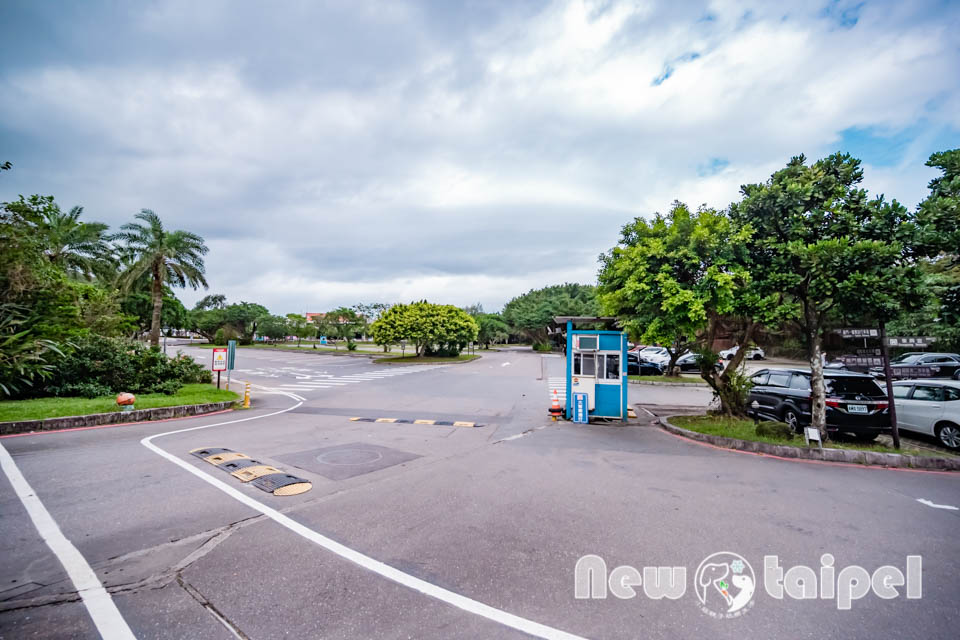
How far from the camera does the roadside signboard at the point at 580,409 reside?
11531 mm

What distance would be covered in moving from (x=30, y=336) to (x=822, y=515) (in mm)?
9677

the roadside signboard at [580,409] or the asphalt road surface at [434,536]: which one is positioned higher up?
the roadside signboard at [580,409]

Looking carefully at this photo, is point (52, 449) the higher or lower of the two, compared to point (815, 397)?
lower

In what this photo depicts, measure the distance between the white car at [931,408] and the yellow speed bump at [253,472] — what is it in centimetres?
1256

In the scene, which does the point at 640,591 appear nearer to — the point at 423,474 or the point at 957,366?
the point at 423,474

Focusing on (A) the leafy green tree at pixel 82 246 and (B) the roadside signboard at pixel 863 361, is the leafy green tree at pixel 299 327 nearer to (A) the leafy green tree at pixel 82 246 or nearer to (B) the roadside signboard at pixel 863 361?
(A) the leafy green tree at pixel 82 246

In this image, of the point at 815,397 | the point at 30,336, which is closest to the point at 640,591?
the point at 30,336

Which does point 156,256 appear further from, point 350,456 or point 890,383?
point 890,383

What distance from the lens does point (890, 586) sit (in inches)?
145

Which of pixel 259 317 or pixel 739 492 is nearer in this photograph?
pixel 739 492

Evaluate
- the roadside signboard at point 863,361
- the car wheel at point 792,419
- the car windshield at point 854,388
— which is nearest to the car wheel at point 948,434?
the car windshield at point 854,388

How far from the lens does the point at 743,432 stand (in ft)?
30.6

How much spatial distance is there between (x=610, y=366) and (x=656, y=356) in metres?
23.1

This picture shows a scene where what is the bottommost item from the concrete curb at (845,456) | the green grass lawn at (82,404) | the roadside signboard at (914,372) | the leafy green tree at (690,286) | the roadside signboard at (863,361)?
the concrete curb at (845,456)
